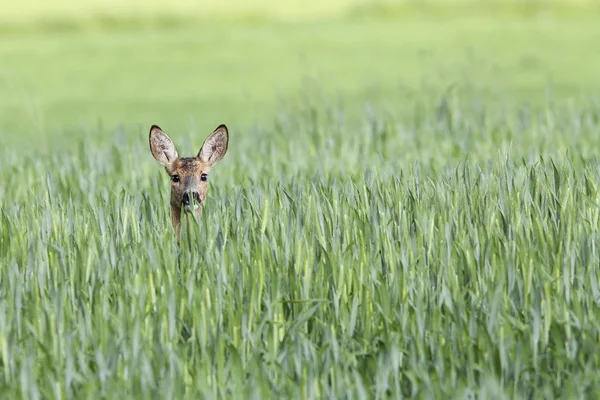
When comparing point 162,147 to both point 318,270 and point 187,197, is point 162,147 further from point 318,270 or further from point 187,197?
point 318,270

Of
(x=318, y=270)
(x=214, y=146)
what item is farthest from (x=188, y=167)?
(x=318, y=270)

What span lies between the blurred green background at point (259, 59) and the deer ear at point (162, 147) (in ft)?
11.2

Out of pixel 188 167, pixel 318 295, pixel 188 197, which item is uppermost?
pixel 188 167

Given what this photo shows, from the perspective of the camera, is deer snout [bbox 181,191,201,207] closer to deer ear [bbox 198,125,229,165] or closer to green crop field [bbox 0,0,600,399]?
green crop field [bbox 0,0,600,399]

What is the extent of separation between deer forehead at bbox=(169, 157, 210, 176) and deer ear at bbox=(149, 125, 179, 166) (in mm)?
85

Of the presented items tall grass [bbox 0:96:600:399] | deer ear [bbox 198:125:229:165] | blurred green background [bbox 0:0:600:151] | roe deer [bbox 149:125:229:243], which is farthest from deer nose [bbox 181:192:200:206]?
blurred green background [bbox 0:0:600:151]

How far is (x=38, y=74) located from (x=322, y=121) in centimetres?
595

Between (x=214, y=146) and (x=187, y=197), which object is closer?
(x=187, y=197)

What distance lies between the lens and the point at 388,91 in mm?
11664

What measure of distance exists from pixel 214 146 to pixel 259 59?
9.27 meters

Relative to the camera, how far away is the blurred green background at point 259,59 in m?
10.5

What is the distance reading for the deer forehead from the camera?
460cm

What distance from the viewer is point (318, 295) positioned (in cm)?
375

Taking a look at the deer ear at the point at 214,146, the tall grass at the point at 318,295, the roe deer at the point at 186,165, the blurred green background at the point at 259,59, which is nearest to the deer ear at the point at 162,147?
the roe deer at the point at 186,165
